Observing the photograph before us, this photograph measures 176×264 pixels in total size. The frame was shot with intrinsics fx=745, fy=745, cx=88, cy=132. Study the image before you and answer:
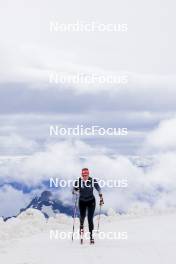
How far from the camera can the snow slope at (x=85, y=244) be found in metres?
18.6

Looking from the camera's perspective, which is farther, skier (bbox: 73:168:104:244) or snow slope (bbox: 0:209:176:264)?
skier (bbox: 73:168:104:244)

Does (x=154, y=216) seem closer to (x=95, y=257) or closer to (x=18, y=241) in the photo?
(x=18, y=241)

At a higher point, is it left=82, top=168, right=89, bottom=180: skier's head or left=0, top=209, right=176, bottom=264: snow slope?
left=82, top=168, right=89, bottom=180: skier's head

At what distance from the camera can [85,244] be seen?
71.1 feet

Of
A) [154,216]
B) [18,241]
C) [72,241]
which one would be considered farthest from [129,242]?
[154,216]

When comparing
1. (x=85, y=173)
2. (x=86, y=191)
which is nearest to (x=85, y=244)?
(x=86, y=191)

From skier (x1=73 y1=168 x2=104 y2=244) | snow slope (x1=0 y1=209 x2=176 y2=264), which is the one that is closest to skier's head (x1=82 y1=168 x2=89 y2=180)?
skier (x1=73 y1=168 x2=104 y2=244)

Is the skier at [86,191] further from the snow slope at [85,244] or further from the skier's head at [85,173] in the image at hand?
the snow slope at [85,244]

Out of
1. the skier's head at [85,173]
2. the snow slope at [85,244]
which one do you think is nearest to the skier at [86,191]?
the skier's head at [85,173]

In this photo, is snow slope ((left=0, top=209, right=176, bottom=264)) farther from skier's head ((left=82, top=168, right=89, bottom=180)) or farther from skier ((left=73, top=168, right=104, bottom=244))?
skier's head ((left=82, top=168, right=89, bottom=180))

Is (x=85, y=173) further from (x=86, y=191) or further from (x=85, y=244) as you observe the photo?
(x=85, y=244)

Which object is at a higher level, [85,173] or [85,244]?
[85,173]

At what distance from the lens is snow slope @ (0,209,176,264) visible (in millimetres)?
18578

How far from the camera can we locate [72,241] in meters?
22.7
